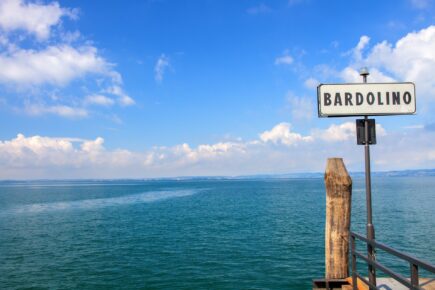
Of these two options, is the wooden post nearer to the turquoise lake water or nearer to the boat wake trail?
the turquoise lake water

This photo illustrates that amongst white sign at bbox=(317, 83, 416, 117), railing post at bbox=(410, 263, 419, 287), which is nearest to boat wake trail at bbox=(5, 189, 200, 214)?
white sign at bbox=(317, 83, 416, 117)

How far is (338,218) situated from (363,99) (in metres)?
2.76

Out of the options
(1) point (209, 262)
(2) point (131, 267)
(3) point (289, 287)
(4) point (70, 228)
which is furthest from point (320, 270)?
(4) point (70, 228)

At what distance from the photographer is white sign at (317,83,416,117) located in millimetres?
7199

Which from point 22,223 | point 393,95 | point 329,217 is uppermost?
point 393,95

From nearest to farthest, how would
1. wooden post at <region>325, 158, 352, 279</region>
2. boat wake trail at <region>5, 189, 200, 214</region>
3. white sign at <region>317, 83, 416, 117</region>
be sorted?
white sign at <region>317, 83, 416, 117</region> → wooden post at <region>325, 158, 352, 279</region> → boat wake trail at <region>5, 189, 200, 214</region>

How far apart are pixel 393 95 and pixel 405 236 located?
89.5ft

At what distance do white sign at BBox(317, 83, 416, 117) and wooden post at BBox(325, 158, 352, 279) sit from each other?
1.64 metres

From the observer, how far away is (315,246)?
26016mm

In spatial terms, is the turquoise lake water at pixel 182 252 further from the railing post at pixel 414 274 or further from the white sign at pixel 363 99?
the railing post at pixel 414 274

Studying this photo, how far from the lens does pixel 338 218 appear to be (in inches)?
327

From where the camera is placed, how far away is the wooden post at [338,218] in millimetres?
8266

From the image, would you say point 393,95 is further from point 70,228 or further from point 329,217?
point 70,228

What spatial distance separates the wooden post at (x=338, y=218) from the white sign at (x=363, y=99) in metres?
1.64
